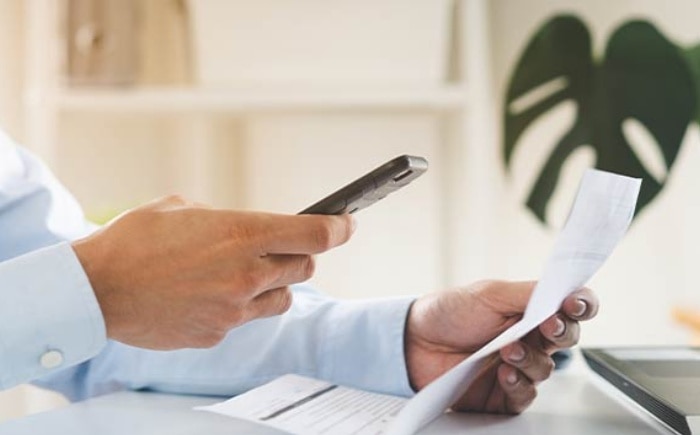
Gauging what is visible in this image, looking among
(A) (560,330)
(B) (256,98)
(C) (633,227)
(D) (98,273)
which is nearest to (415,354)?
(A) (560,330)

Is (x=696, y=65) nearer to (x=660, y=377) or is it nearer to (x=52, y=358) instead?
(x=660, y=377)

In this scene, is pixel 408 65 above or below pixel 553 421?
Result: above

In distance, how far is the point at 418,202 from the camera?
1307 mm

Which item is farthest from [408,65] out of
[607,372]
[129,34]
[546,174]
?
[607,372]

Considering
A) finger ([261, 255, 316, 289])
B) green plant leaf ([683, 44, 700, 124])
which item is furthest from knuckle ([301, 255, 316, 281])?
green plant leaf ([683, 44, 700, 124])

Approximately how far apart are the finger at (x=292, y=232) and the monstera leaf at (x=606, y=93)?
0.93 metres

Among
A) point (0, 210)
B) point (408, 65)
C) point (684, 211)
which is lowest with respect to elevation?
point (684, 211)

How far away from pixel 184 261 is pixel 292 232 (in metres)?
0.06

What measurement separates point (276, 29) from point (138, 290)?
835mm

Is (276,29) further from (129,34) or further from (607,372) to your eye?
(607,372)

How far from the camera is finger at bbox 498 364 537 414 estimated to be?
1.77 ft

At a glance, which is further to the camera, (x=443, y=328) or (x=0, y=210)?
(x=0, y=210)

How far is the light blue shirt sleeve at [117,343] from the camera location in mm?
475

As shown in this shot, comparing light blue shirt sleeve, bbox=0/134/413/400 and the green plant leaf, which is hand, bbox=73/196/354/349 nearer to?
light blue shirt sleeve, bbox=0/134/413/400
